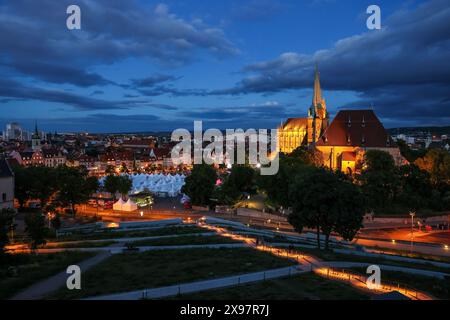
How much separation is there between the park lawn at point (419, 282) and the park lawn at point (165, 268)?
190 inches

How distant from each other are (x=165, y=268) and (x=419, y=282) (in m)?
12.5

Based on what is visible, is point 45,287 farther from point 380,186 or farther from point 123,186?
point 123,186

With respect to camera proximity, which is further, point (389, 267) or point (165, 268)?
point (389, 267)

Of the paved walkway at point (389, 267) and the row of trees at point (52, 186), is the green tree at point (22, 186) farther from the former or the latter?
the paved walkway at point (389, 267)

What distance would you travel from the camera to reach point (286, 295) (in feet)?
50.8

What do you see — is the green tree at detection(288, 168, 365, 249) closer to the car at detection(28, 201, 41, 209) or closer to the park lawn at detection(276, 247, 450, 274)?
the park lawn at detection(276, 247, 450, 274)

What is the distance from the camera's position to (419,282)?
1844 cm

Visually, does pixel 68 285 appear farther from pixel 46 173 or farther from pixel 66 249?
pixel 46 173

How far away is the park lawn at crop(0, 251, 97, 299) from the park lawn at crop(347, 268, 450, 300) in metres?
15.6

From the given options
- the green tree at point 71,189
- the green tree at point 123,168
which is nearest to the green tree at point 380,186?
the green tree at point 71,189

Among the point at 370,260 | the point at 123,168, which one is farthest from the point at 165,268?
the point at 123,168

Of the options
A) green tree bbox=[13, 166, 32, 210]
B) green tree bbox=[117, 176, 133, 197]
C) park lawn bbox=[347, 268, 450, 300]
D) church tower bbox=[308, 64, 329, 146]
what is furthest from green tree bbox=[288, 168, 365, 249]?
church tower bbox=[308, 64, 329, 146]
